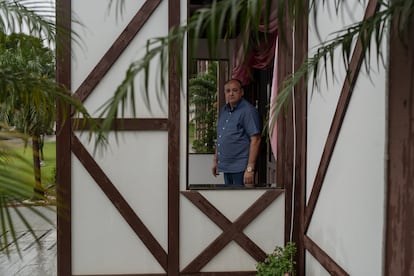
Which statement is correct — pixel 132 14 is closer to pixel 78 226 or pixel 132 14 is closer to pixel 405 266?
pixel 78 226

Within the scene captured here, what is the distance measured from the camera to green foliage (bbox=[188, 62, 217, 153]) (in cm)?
964

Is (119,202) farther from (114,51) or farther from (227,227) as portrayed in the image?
(114,51)

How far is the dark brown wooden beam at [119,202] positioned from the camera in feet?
12.1

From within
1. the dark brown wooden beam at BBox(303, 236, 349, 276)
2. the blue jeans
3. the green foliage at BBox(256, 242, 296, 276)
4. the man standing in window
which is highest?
the man standing in window

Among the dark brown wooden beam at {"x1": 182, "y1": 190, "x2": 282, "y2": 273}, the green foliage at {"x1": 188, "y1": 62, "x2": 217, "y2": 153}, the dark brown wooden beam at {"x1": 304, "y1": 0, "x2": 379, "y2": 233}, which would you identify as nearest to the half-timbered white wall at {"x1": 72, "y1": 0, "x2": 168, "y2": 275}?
the dark brown wooden beam at {"x1": 182, "y1": 190, "x2": 282, "y2": 273}

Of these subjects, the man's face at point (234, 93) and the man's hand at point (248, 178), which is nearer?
the man's hand at point (248, 178)

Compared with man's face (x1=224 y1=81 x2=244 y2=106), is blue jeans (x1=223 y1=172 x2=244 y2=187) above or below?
below

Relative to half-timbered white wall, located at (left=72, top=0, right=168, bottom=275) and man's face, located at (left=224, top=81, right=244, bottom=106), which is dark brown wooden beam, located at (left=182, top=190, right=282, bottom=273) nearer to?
half-timbered white wall, located at (left=72, top=0, right=168, bottom=275)

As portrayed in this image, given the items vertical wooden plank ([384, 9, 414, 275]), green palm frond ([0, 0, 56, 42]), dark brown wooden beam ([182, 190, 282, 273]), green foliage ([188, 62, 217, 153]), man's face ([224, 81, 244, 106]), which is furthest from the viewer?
green foliage ([188, 62, 217, 153])

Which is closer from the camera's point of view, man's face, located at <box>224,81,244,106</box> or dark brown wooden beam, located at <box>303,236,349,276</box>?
dark brown wooden beam, located at <box>303,236,349,276</box>

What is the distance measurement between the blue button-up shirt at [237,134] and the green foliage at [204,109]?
472cm

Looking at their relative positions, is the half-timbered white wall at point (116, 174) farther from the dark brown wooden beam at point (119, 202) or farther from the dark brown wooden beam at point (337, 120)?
the dark brown wooden beam at point (337, 120)

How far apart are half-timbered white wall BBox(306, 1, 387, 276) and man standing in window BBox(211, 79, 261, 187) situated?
0.73m

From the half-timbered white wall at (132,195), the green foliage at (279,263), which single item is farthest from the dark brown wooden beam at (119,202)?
the green foliage at (279,263)
